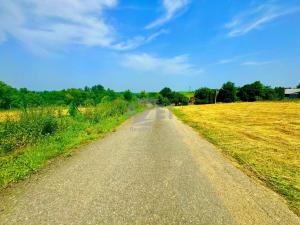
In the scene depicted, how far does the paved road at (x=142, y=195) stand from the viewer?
12.1ft

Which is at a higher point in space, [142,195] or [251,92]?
[251,92]

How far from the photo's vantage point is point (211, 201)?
4.29 meters

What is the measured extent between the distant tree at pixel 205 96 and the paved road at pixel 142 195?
86.9m

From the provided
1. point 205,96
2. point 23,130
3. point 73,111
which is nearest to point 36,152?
point 23,130

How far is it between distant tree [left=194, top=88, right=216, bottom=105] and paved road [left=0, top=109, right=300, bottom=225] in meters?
86.9

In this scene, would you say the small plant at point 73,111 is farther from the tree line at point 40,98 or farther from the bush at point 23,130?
the bush at point 23,130

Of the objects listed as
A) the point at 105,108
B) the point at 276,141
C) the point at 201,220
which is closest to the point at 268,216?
the point at 201,220

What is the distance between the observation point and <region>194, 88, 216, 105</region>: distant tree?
91.9 metres

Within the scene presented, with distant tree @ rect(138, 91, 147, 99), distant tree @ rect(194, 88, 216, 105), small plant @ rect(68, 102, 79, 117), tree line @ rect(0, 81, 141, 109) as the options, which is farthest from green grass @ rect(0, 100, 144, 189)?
distant tree @ rect(138, 91, 147, 99)

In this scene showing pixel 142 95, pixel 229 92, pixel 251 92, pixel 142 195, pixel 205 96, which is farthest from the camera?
pixel 142 95

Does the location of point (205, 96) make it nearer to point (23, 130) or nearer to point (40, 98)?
point (40, 98)

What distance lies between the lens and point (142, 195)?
14.8 ft

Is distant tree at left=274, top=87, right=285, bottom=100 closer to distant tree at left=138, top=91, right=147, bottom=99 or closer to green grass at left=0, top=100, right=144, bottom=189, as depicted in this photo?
distant tree at left=138, top=91, right=147, bottom=99

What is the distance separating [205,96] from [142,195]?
90.8 m
